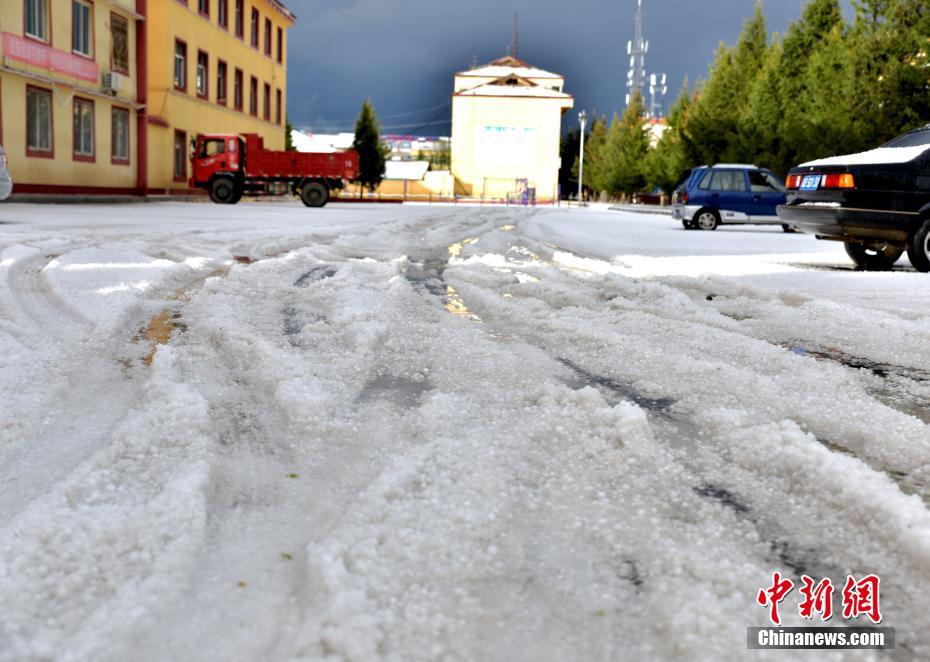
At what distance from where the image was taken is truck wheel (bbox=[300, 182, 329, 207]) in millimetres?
28719

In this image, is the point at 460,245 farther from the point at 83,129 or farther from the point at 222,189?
the point at 222,189

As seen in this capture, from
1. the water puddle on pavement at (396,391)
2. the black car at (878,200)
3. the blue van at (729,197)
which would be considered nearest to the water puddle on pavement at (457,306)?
the water puddle on pavement at (396,391)

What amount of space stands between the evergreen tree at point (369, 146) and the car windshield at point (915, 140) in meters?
49.2

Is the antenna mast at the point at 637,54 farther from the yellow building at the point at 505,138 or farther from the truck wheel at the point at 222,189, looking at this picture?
the truck wheel at the point at 222,189

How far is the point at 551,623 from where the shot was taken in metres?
1.52

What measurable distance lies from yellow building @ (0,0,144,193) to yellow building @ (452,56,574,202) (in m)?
42.9

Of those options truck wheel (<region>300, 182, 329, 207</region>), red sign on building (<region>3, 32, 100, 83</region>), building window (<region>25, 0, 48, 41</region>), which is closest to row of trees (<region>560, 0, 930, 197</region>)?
truck wheel (<region>300, 182, 329, 207</region>)

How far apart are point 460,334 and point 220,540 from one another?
237cm

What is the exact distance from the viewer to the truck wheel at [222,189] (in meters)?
27.0

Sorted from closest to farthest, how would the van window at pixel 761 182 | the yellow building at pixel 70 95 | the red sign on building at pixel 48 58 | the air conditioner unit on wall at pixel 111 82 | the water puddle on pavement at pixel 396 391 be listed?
the water puddle on pavement at pixel 396 391 < the van window at pixel 761 182 < the red sign on building at pixel 48 58 < the yellow building at pixel 70 95 < the air conditioner unit on wall at pixel 111 82

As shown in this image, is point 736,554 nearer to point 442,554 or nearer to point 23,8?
point 442,554

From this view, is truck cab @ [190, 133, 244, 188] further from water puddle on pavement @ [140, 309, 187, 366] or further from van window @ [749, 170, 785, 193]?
water puddle on pavement @ [140, 309, 187, 366]

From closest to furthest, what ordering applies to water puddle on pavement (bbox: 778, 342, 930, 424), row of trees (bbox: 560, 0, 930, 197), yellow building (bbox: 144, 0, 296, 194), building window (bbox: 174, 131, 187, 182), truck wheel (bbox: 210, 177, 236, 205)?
water puddle on pavement (bbox: 778, 342, 930, 424) → row of trees (bbox: 560, 0, 930, 197) → truck wheel (bbox: 210, 177, 236, 205) → yellow building (bbox: 144, 0, 296, 194) → building window (bbox: 174, 131, 187, 182)

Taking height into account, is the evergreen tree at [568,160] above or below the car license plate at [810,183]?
above
